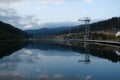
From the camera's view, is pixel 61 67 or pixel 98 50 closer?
pixel 61 67

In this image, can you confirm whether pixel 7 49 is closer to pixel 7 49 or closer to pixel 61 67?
pixel 7 49

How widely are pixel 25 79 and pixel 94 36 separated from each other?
11178 cm

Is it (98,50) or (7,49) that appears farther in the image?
(7,49)

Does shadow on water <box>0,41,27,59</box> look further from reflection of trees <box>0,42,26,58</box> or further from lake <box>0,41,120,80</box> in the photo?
lake <box>0,41,120,80</box>

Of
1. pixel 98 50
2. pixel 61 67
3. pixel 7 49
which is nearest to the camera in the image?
pixel 61 67

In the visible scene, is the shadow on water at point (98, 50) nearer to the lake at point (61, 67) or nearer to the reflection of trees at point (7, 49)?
the lake at point (61, 67)

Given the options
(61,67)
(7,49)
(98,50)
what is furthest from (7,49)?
(61,67)

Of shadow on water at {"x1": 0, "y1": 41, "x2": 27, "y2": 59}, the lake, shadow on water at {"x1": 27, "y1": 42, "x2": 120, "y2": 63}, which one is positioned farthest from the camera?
shadow on water at {"x1": 0, "y1": 41, "x2": 27, "y2": 59}

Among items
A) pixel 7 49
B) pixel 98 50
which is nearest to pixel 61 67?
pixel 98 50

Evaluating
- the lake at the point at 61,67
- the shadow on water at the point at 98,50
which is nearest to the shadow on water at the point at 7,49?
the shadow on water at the point at 98,50

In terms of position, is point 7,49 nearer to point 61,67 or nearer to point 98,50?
point 98,50

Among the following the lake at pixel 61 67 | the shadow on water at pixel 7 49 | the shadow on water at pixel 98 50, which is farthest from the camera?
the shadow on water at pixel 7 49

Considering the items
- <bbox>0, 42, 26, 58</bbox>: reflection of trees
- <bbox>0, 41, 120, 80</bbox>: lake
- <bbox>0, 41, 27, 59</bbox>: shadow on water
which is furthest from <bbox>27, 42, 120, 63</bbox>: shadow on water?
<bbox>0, 42, 26, 58</bbox>: reflection of trees

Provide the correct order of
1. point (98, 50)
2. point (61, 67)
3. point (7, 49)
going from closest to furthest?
1. point (61, 67)
2. point (98, 50)
3. point (7, 49)
